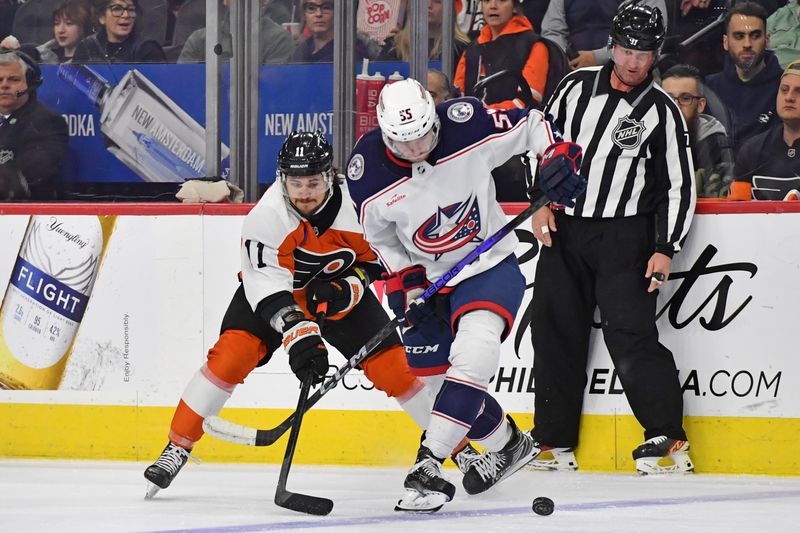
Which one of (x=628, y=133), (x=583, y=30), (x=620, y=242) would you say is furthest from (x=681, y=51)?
(x=620, y=242)

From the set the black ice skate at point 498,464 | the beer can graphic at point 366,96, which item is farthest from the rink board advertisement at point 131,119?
the black ice skate at point 498,464

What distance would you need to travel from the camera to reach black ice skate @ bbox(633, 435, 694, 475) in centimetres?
350

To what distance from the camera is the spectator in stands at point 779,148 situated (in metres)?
4.14

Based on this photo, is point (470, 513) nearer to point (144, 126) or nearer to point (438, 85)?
point (438, 85)

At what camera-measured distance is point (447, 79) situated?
4273mm

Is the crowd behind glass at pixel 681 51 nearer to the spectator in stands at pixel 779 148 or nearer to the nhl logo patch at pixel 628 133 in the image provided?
the spectator in stands at pixel 779 148

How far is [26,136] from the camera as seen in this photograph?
16.1 feet

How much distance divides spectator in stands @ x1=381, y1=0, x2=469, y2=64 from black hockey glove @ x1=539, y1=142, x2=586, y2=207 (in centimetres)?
138

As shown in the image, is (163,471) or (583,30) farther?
(583,30)

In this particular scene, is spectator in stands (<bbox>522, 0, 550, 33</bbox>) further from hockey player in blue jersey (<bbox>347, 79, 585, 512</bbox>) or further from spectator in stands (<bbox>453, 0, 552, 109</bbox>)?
hockey player in blue jersey (<bbox>347, 79, 585, 512</bbox>)

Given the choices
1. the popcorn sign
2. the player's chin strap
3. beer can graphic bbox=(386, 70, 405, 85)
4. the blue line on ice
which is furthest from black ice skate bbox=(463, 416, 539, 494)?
the popcorn sign

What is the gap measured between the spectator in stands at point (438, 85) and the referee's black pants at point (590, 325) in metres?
0.80

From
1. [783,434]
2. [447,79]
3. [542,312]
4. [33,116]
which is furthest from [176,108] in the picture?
[783,434]

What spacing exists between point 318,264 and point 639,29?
45.8 inches
